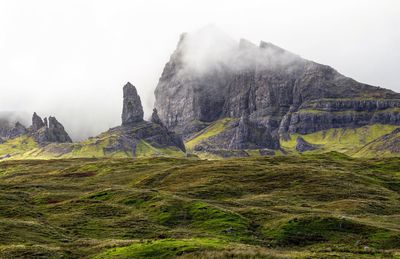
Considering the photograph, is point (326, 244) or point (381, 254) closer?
point (381, 254)

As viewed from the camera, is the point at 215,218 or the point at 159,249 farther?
the point at 215,218

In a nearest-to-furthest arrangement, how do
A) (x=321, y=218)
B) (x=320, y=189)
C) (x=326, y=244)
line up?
(x=326, y=244), (x=321, y=218), (x=320, y=189)

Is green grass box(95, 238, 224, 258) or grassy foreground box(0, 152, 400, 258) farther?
grassy foreground box(0, 152, 400, 258)

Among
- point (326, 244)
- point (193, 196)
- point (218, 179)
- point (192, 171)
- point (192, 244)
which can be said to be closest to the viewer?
point (192, 244)

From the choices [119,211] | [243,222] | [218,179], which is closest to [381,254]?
[243,222]

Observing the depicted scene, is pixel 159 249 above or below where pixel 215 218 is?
above

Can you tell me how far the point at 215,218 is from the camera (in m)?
77.1

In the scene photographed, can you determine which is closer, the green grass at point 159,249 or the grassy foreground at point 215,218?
the green grass at point 159,249

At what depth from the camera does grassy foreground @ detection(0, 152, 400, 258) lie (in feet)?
164

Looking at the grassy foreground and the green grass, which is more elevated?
the green grass

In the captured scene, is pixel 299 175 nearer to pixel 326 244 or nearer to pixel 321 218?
pixel 321 218

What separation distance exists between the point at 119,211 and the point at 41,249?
36.5 m

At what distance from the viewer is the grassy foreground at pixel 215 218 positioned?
49969 mm

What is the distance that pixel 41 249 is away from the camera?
50750 mm
